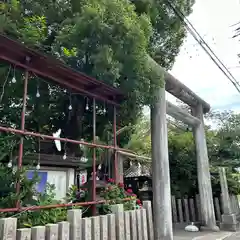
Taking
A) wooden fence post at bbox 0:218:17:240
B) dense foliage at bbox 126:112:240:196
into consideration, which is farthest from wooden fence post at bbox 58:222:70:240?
dense foliage at bbox 126:112:240:196

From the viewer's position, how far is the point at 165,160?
5516 millimetres

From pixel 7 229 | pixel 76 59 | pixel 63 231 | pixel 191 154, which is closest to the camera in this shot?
pixel 7 229

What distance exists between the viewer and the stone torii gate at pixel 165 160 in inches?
204

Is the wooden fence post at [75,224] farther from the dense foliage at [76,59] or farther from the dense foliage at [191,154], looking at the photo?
the dense foliage at [191,154]

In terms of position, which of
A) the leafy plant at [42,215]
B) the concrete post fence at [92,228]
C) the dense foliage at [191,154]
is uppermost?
the dense foliage at [191,154]

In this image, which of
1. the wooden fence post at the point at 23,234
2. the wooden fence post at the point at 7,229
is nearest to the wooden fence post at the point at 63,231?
the wooden fence post at the point at 23,234

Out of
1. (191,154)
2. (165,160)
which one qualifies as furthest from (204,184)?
(165,160)

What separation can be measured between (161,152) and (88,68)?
2.41 meters

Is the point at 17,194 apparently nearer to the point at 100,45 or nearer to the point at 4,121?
the point at 100,45

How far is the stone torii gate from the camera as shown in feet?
17.0

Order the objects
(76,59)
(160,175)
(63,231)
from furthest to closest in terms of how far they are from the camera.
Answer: (160,175), (76,59), (63,231)

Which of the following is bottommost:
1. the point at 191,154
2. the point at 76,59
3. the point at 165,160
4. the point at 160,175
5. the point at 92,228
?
the point at 92,228

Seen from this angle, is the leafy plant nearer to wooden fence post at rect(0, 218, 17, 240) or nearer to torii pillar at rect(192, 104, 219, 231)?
wooden fence post at rect(0, 218, 17, 240)

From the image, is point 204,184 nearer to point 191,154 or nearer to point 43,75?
point 191,154
